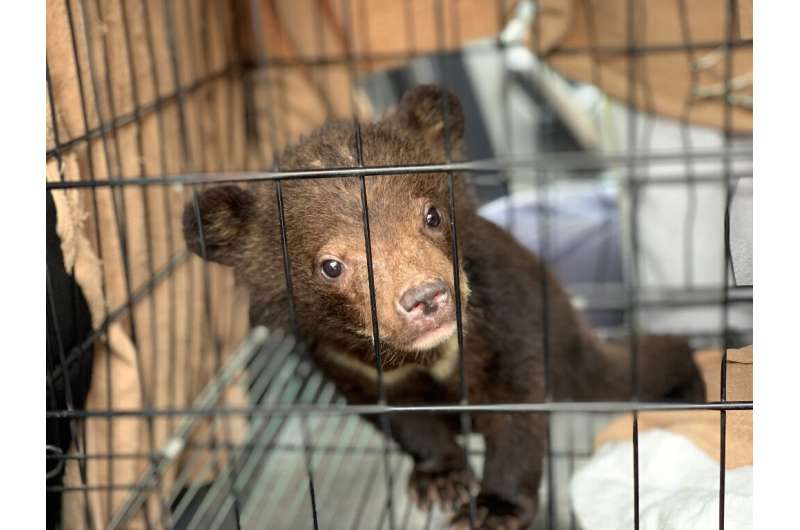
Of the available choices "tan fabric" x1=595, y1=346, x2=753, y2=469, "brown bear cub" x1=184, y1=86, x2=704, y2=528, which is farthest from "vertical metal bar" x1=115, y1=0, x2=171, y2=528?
"tan fabric" x1=595, y1=346, x2=753, y2=469

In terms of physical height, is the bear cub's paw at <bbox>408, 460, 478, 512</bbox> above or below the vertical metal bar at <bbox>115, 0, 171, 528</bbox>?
below

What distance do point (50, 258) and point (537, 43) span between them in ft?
6.23

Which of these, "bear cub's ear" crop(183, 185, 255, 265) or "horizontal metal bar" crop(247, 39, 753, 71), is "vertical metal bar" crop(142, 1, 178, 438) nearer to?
"bear cub's ear" crop(183, 185, 255, 265)

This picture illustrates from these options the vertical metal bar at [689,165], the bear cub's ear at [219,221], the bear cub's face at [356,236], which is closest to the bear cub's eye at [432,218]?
the bear cub's face at [356,236]

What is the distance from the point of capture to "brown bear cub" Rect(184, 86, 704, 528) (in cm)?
183

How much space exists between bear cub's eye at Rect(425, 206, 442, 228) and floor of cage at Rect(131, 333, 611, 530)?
0.73m

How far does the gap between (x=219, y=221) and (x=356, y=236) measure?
0.38 meters

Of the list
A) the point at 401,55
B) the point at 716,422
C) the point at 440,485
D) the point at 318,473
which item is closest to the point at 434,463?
the point at 440,485

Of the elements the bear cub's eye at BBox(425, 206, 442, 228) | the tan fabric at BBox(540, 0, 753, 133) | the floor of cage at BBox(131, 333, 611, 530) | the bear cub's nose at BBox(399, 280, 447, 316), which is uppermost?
the tan fabric at BBox(540, 0, 753, 133)

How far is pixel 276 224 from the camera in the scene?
2051 millimetres

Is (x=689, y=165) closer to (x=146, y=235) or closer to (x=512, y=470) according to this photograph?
(x=512, y=470)

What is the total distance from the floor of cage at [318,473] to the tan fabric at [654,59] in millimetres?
1168

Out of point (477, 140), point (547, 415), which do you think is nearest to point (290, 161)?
point (547, 415)

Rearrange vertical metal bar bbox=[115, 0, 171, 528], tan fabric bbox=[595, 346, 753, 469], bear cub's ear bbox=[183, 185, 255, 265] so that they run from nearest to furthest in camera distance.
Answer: tan fabric bbox=[595, 346, 753, 469] → bear cub's ear bbox=[183, 185, 255, 265] → vertical metal bar bbox=[115, 0, 171, 528]
